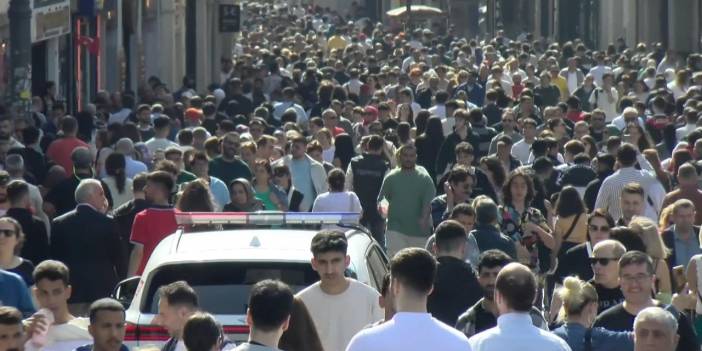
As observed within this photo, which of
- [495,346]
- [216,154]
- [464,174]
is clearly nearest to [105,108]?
[216,154]

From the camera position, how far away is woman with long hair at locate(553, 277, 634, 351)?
878 centimetres

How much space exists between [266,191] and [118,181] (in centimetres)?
136

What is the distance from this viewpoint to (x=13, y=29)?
17609 mm

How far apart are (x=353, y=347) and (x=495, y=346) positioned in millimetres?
727

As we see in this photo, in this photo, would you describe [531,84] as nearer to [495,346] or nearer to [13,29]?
[13,29]

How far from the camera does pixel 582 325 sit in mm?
9125

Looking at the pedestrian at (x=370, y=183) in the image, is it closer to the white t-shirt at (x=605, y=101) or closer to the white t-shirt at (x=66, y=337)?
the white t-shirt at (x=66, y=337)

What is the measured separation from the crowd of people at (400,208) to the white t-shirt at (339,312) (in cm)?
1

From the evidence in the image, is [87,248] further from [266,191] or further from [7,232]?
[266,191]

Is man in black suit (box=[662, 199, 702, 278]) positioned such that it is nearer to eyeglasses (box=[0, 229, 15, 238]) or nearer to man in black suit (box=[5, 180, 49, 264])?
man in black suit (box=[5, 180, 49, 264])

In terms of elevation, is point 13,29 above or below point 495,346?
above

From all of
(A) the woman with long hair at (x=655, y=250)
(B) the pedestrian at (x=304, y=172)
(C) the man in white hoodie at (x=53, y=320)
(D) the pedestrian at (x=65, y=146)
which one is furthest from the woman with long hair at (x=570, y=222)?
(D) the pedestrian at (x=65, y=146)

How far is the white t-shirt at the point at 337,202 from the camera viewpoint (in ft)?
52.9

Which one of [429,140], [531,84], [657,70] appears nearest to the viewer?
[429,140]
